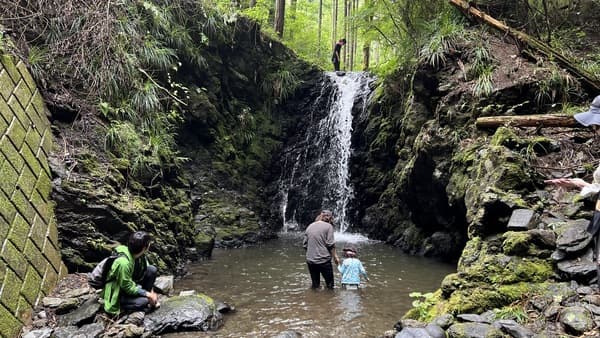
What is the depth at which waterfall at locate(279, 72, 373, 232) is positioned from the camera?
14.9 meters

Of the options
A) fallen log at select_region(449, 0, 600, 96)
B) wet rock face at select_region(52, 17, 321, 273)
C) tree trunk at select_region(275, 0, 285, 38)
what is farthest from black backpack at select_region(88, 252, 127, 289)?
tree trunk at select_region(275, 0, 285, 38)

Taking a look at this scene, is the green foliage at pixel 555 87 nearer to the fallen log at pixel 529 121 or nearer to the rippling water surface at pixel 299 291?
the fallen log at pixel 529 121

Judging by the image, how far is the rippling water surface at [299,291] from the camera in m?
5.43

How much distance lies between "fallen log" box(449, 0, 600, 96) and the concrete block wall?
9396 millimetres

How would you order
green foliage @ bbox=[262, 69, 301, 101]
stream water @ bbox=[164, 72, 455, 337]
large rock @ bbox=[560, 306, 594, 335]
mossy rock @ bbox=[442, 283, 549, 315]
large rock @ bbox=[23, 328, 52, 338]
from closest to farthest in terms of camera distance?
1. large rock @ bbox=[560, 306, 594, 335]
2. mossy rock @ bbox=[442, 283, 549, 315]
3. large rock @ bbox=[23, 328, 52, 338]
4. stream water @ bbox=[164, 72, 455, 337]
5. green foliage @ bbox=[262, 69, 301, 101]

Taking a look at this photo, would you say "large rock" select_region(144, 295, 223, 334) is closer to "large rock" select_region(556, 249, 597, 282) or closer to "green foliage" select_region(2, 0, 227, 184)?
"green foliage" select_region(2, 0, 227, 184)

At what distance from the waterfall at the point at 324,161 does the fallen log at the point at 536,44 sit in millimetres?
5949

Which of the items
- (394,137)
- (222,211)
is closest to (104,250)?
(222,211)

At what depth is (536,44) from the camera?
8.83 meters

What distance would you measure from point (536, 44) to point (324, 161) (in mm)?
8182

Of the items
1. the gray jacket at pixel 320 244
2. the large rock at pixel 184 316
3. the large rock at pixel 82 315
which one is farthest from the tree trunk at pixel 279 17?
the large rock at pixel 82 315

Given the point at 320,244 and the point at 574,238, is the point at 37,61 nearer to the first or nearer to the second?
the point at 320,244

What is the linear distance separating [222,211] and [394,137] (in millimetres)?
5942

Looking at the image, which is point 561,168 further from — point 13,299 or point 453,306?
point 13,299
